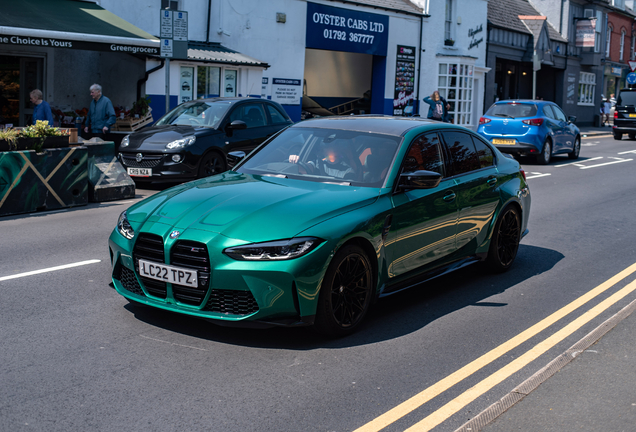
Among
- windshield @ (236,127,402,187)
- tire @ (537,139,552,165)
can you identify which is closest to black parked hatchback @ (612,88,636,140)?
tire @ (537,139,552,165)

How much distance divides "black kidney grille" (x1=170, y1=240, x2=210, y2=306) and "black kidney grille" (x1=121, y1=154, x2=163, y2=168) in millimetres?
8247

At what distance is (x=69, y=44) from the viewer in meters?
14.8

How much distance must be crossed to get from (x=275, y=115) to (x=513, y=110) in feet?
26.4

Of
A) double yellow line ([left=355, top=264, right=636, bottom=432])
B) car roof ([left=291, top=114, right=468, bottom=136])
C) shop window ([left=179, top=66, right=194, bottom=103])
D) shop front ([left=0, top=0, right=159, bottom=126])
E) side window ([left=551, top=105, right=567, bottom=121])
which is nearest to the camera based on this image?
double yellow line ([left=355, top=264, right=636, bottom=432])

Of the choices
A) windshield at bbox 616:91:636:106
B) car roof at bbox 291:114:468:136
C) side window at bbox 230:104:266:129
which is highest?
windshield at bbox 616:91:636:106

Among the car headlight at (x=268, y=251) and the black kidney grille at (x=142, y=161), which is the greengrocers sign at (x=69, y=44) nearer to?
the black kidney grille at (x=142, y=161)

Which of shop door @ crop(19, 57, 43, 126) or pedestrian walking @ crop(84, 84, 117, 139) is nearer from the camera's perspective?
pedestrian walking @ crop(84, 84, 117, 139)

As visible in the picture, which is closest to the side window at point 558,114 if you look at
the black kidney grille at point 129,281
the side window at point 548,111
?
the side window at point 548,111

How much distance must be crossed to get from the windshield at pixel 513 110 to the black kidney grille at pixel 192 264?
1621cm

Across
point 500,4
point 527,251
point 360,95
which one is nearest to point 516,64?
point 500,4

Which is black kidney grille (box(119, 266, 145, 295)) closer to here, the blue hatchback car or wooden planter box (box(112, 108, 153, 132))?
wooden planter box (box(112, 108, 153, 132))

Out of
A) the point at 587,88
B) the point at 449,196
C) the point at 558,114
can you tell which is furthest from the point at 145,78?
the point at 587,88

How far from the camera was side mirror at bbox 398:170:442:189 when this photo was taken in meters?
5.62

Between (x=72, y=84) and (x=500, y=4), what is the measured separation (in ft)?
87.7
